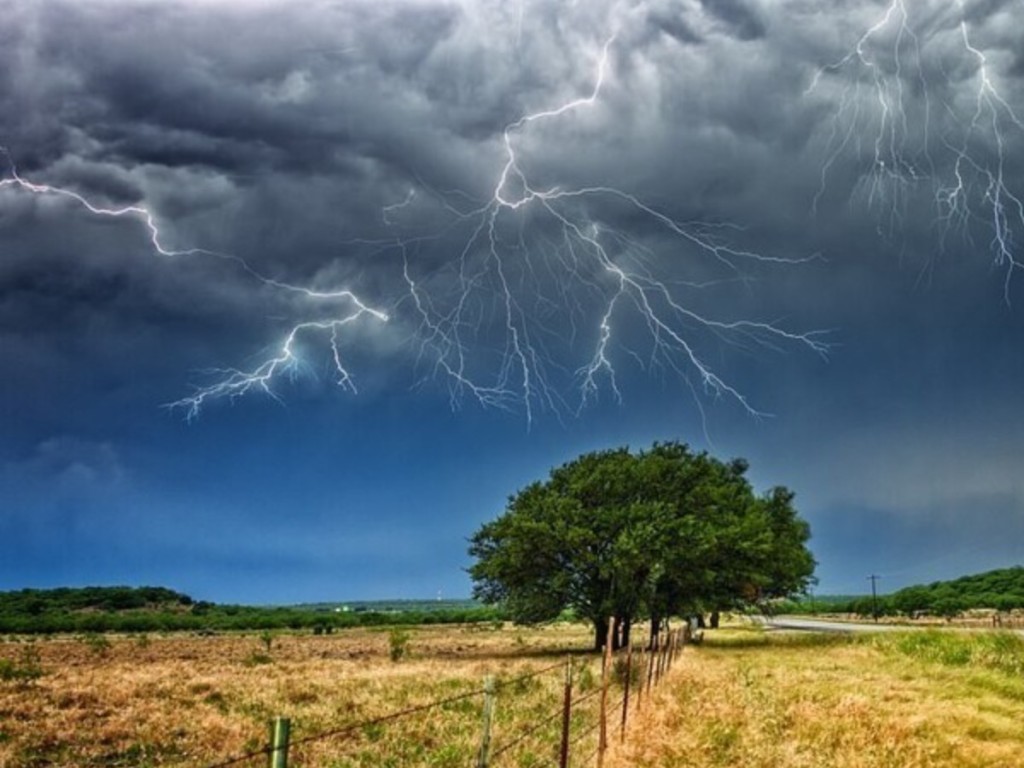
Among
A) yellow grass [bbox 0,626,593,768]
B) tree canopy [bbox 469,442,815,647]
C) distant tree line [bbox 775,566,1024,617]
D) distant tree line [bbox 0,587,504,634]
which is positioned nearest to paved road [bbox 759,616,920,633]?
distant tree line [bbox 775,566,1024,617]

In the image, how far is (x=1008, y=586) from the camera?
137000 mm

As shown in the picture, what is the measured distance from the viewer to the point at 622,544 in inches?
1256

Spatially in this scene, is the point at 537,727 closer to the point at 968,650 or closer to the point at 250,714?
the point at 250,714

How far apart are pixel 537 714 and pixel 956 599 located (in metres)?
117

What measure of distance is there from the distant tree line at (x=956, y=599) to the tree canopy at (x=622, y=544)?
5328 cm

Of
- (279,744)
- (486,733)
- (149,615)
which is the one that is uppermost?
(279,744)

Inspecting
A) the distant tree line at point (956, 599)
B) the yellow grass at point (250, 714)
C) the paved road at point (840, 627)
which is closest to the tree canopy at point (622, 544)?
the yellow grass at point (250, 714)

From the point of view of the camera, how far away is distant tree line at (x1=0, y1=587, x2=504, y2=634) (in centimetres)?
8169

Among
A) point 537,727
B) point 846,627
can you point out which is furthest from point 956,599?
point 537,727

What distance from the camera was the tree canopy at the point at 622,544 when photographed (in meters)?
33.3

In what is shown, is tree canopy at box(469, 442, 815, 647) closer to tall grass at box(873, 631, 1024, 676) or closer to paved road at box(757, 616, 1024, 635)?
tall grass at box(873, 631, 1024, 676)

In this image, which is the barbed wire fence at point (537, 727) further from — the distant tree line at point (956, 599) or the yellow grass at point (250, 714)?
the distant tree line at point (956, 599)

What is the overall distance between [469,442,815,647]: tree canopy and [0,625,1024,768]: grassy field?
6.96 meters

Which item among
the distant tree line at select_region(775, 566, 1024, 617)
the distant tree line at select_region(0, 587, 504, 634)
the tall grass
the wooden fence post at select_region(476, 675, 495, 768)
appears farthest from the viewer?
the distant tree line at select_region(775, 566, 1024, 617)
